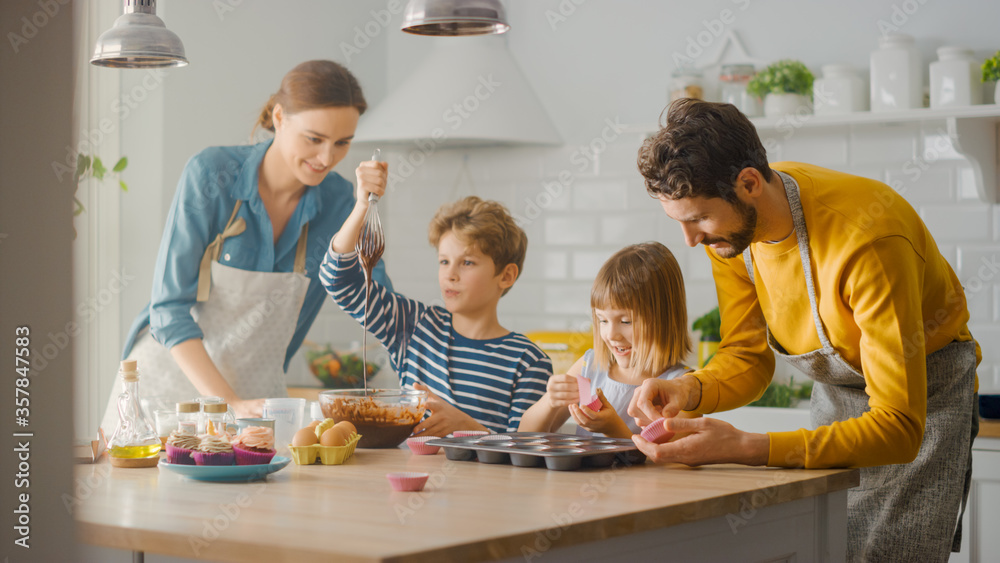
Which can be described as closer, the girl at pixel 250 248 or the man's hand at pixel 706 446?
the man's hand at pixel 706 446

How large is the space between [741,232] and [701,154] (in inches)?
6.0

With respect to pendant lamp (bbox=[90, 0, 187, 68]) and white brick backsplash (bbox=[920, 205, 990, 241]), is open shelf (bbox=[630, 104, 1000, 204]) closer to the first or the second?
white brick backsplash (bbox=[920, 205, 990, 241])

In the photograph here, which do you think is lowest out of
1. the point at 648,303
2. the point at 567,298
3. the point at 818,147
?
the point at 567,298

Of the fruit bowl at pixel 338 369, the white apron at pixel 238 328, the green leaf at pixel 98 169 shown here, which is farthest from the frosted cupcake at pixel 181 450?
the fruit bowl at pixel 338 369

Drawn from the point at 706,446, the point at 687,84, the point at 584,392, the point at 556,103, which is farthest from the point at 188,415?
the point at 556,103

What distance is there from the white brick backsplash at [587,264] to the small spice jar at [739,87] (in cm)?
75

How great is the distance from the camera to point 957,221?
120 inches

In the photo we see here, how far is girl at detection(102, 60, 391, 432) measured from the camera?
253 cm

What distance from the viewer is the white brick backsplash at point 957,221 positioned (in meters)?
3.01

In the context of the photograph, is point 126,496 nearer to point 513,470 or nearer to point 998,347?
point 513,470

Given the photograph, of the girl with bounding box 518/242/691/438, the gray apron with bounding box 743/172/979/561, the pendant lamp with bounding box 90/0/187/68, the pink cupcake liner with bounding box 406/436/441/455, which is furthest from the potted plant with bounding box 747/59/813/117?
the pink cupcake liner with bounding box 406/436/441/455

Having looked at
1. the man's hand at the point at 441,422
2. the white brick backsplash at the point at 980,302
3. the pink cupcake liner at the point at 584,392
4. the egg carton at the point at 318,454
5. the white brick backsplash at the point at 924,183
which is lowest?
the man's hand at the point at 441,422

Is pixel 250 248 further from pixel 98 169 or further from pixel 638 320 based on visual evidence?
pixel 638 320

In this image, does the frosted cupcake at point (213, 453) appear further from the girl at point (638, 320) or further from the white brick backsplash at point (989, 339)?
the white brick backsplash at point (989, 339)
